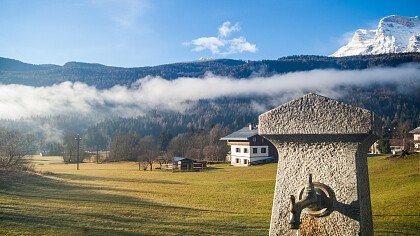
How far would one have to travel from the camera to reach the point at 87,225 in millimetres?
14477

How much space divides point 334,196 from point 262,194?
24.6m

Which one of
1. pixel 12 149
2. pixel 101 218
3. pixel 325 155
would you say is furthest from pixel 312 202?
pixel 12 149

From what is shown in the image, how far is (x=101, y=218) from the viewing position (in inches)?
635

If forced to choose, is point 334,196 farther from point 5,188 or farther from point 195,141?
point 195,141

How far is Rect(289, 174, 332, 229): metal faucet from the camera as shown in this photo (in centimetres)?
250

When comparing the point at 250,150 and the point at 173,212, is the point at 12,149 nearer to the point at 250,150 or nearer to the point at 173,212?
the point at 173,212

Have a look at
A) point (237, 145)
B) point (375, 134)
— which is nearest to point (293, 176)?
point (375, 134)

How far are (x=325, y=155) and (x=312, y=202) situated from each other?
0.38m

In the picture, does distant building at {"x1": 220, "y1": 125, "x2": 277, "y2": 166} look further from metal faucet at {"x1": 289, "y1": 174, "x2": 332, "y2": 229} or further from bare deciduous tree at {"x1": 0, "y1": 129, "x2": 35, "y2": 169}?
metal faucet at {"x1": 289, "y1": 174, "x2": 332, "y2": 229}

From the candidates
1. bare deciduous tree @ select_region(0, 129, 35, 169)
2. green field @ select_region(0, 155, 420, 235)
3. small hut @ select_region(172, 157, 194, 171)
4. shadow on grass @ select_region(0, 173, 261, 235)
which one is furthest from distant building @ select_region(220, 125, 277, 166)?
shadow on grass @ select_region(0, 173, 261, 235)

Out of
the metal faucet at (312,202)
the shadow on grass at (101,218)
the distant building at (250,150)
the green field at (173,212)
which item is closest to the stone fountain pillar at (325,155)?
the metal faucet at (312,202)

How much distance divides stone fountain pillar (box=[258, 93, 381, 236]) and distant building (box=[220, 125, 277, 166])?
184 feet

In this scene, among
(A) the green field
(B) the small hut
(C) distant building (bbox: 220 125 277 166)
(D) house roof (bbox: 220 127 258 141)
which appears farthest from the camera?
(D) house roof (bbox: 220 127 258 141)

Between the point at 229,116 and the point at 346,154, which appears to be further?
the point at 229,116
